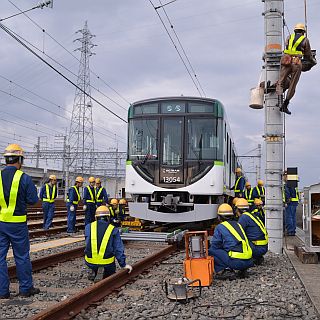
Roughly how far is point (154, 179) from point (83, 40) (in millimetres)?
33976

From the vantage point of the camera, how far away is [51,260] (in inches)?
334

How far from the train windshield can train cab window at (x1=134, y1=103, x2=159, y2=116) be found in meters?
1.02

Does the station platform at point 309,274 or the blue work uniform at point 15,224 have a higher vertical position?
the blue work uniform at point 15,224

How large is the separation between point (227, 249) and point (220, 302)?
59.7 inches

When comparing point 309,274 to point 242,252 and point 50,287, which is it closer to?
point 242,252

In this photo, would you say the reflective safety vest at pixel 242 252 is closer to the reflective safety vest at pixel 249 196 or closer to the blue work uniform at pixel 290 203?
the blue work uniform at pixel 290 203

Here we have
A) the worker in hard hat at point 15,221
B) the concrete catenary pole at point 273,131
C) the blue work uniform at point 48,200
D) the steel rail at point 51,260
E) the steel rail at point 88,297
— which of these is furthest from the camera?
the blue work uniform at point 48,200

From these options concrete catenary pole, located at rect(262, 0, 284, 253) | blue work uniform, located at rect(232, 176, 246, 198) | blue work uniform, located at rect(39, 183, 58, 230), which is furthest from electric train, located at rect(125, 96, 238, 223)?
blue work uniform, located at rect(39, 183, 58, 230)

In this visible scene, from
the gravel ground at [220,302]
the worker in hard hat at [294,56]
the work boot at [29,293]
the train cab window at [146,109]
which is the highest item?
the worker in hard hat at [294,56]

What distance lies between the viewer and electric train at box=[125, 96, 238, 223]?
38.8ft

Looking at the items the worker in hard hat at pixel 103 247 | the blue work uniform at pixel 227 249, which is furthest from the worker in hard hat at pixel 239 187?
the worker in hard hat at pixel 103 247

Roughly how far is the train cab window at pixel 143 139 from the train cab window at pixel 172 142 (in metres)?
0.24

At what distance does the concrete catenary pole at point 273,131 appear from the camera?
1053 cm

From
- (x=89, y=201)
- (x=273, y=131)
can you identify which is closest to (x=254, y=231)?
(x=273, y=131)
